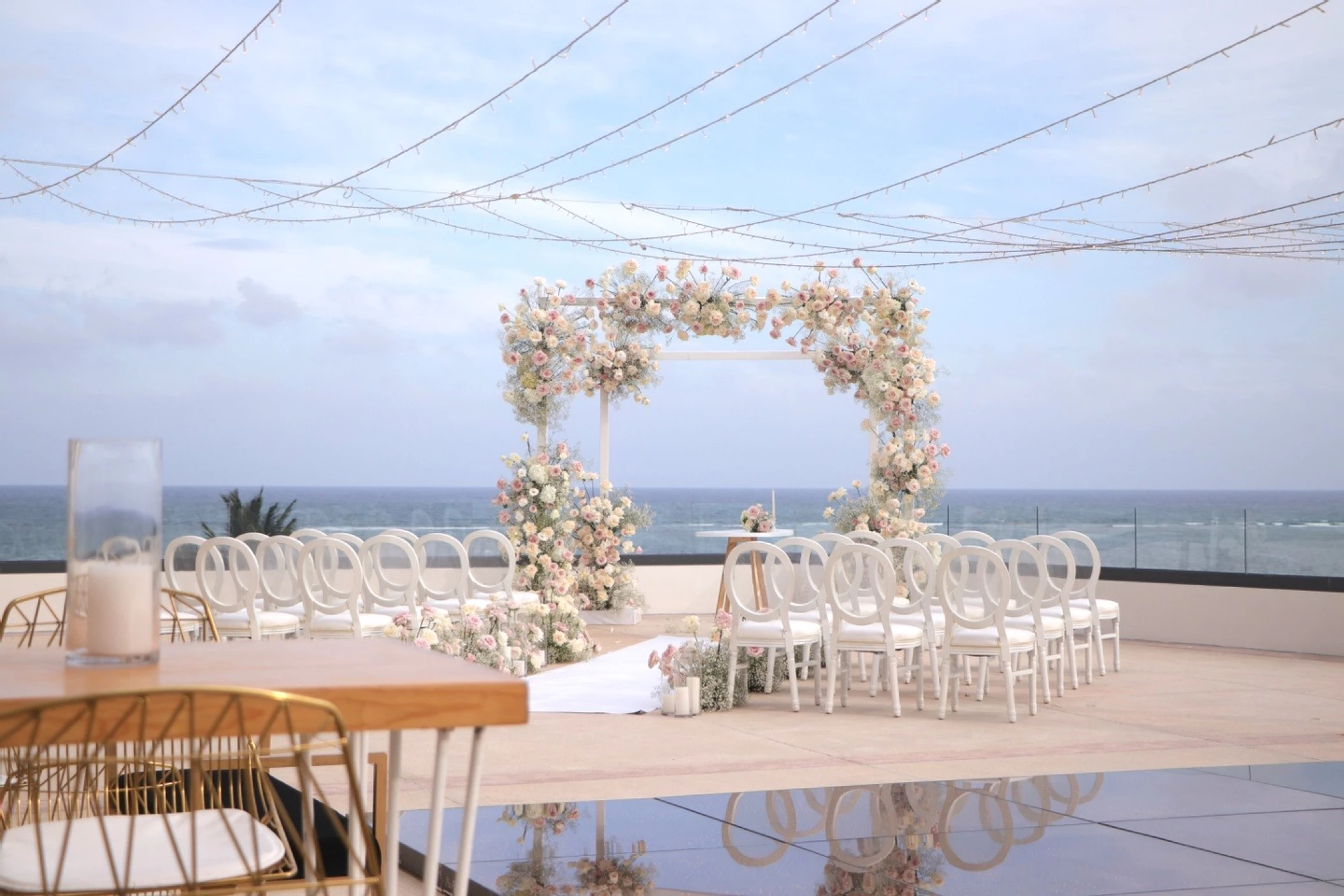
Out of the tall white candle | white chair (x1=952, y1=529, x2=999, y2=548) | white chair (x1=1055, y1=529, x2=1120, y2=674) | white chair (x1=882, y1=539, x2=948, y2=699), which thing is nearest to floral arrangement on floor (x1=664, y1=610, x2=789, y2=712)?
white chair (x1=882, y1=539, x2=948, y2=699)

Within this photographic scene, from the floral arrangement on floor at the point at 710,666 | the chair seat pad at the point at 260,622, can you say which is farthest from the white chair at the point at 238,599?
the floral arrangement on floor at the point at 710,666

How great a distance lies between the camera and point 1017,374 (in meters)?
21.3

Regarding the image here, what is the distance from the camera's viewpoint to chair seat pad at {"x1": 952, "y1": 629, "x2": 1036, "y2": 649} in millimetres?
6367

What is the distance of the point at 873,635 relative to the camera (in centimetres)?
656

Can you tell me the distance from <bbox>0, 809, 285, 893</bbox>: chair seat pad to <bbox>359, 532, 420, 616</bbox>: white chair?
4.56 metres

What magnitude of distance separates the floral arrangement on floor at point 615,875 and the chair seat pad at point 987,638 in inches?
122

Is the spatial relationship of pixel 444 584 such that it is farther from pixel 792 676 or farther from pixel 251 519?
pixel 792 676

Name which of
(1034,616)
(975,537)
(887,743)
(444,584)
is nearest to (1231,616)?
(975,537)

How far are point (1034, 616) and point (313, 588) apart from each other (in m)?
3.73

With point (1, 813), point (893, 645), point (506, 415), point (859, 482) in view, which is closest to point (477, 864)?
point (1, 813)

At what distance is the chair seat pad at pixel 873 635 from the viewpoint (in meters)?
6.56

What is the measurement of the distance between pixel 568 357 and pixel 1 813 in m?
8.05

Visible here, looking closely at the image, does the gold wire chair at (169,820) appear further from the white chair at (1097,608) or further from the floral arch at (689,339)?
the floral arch at (689,339)

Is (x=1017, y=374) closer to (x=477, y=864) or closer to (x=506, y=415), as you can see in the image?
(x=506, y=415)
